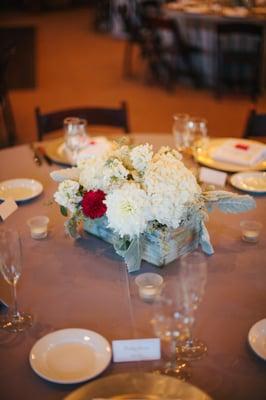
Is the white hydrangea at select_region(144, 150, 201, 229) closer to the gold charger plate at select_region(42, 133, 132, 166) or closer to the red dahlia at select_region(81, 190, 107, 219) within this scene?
the red dahlia at select_region(81, 190, 107, 219)

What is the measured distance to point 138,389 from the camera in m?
1.07

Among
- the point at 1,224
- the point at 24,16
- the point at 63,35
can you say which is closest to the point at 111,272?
the point at 1,224

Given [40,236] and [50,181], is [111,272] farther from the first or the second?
[50,181]

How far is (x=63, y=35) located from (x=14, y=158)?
789cm

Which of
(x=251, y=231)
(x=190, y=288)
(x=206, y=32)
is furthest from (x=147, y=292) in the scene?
(x=206, y=32)

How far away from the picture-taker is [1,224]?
1731mm

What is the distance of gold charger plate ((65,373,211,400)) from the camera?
1045mm

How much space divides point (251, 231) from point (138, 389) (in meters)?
0.73

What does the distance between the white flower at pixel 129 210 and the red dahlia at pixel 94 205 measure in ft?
0.23

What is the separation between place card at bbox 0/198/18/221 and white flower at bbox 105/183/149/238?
526 millimetres

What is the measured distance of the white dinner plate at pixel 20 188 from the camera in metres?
1.93

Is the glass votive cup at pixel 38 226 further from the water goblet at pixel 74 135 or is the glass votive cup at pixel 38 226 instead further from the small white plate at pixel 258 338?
the small white plate at pixel 258 338

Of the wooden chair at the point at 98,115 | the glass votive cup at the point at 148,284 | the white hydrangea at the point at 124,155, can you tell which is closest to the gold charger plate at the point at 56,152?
the wooden chair at the point at 98,115

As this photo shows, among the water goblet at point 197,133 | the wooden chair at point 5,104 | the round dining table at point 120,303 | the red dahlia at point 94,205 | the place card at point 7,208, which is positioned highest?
the red dahlia at point 94,205
